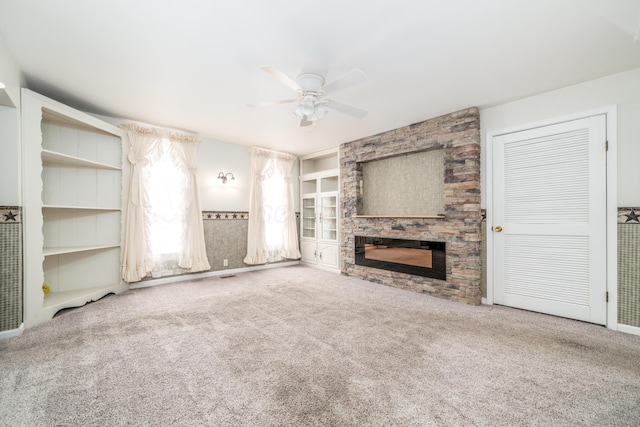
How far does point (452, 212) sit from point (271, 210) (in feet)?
11.3

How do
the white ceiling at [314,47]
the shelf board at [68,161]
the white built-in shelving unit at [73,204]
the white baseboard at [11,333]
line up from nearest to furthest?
the white ceiling at [314,47] → the white baseboard at [11,333] → the white built-in shelving unit at [73,204] → the shelf board at [68,161]

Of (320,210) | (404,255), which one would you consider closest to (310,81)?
(404,255)

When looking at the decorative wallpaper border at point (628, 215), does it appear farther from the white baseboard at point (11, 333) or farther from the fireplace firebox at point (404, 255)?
the white baseboard at point (11, 333)

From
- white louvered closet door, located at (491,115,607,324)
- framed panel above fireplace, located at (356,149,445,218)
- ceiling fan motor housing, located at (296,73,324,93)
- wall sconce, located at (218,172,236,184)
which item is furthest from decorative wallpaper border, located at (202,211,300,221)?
white louvered closet door, located at (491,115,607,324)

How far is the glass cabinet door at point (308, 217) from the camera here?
19.7 ft

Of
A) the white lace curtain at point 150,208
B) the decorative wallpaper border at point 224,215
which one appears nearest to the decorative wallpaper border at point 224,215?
the decorative wallpaper border at point 224,215

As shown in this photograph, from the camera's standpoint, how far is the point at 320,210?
5.71 m

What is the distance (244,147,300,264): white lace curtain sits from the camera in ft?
16.9

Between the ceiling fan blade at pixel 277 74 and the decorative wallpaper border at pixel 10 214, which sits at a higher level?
Result: the ceiling fan blade at pixel 277 74

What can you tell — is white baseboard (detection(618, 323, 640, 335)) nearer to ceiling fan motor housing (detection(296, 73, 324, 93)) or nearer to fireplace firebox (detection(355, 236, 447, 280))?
fireplace firebox (detection(355, 236, 447, 280))

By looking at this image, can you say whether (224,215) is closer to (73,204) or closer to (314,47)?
(73,204)

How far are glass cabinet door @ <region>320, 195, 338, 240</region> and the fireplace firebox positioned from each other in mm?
816

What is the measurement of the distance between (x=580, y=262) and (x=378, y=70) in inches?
116

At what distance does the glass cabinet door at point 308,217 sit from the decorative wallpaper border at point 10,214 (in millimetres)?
4416
